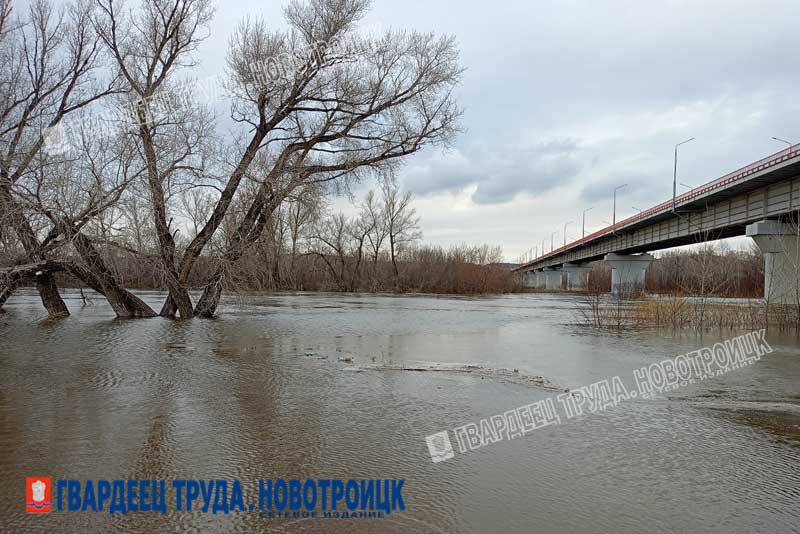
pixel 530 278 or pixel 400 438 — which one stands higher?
pixel 530 278

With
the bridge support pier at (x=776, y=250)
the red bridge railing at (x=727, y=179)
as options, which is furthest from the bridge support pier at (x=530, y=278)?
the bridge support pier at (x=776, y=250)

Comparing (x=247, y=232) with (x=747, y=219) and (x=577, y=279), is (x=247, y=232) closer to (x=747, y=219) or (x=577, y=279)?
(x=747, y=219)

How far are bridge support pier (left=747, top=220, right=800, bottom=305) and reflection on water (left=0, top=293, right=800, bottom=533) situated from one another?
53.0ft

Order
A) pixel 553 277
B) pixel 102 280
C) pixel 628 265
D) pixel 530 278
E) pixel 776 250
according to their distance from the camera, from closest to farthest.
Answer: pixel 102 280 < pixel 776 250 < pixel 628 265 < pixel 553 277 < pixel 530 278

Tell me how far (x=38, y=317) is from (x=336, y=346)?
1468 cm

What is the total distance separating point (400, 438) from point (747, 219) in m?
32.0

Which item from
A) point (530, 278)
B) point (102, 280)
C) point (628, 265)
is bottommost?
point (102, 280)

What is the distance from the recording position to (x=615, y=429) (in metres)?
7.59

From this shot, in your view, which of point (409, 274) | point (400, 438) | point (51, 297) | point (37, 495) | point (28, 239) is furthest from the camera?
point (409, 274)

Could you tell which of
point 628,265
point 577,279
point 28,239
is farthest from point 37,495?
point 577,279

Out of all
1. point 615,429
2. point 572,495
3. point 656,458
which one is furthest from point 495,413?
point 572,495

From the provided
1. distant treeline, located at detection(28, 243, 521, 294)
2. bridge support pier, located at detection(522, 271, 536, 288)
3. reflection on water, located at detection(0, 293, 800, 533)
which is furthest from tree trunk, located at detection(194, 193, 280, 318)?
bridge support pier, located at detection(522, 271, 536, 288)

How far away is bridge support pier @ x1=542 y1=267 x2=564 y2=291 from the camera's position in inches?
3909

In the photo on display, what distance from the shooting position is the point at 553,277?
100938mm
